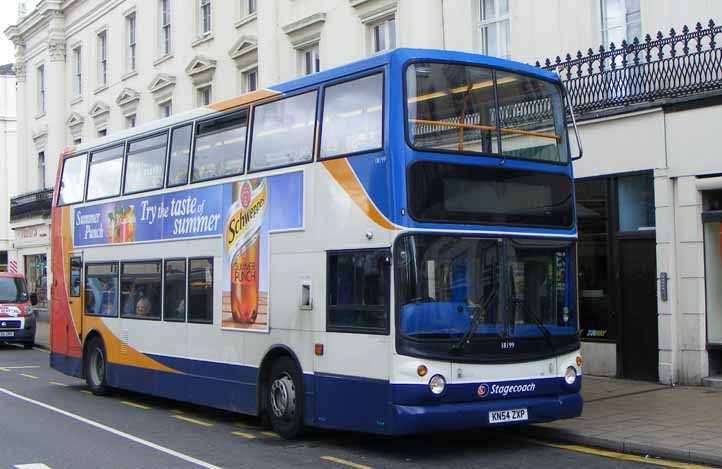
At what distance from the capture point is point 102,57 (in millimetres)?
35406

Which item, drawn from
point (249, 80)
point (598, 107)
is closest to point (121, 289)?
point (598, 107)

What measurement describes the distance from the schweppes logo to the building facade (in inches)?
253

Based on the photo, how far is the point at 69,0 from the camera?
37250 millimetres

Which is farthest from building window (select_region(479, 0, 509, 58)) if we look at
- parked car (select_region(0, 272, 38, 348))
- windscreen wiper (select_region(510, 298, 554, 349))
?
parked car (select_region(0, 272, 38, 348))

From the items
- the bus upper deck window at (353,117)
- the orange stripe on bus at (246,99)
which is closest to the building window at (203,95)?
the orange stripe on bus at (246,99)

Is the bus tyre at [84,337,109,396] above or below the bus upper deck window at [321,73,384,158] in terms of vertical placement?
below

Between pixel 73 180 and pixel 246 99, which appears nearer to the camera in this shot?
pixel 246 99

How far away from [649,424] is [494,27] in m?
9.60

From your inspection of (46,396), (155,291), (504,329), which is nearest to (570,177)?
(504,329)

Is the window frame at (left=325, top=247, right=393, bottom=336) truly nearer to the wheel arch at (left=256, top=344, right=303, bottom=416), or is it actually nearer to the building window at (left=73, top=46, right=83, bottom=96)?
the wheel arch at (left=256, top=344, right=303, bottom=416)

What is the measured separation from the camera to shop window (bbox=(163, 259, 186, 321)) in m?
12.9

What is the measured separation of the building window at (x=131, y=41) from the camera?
32.8m

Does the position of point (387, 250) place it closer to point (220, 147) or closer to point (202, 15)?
point (220, 147)

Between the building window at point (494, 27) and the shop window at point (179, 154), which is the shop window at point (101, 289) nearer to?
the shop window at point (179, 154)
